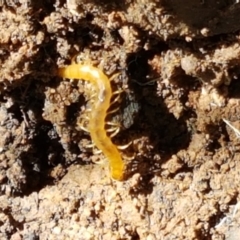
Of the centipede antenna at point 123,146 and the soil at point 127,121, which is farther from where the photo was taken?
the centipede antenna at point 123,146

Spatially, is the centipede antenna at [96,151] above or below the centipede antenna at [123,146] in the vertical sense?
above

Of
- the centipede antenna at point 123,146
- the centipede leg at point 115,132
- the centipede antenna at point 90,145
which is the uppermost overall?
the centipede antenna at point 90,145

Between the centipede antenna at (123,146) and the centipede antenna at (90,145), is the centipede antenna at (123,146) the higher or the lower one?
the lower one

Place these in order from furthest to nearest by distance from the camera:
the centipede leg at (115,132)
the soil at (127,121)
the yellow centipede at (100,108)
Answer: the centipede leg at (115,132) → the yellow centipede at (100,108) → the soil at (127,121)

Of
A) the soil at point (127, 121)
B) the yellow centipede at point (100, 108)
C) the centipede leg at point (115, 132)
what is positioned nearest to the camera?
the soil at point (127, 121)

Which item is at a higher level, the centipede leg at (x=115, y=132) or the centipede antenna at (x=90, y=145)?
the centipede antenna at (x=90, y=145)

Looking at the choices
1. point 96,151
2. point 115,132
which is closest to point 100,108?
point 115,132

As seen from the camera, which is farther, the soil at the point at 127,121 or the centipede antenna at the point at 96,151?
the centipede antenna at the point at 96,151
